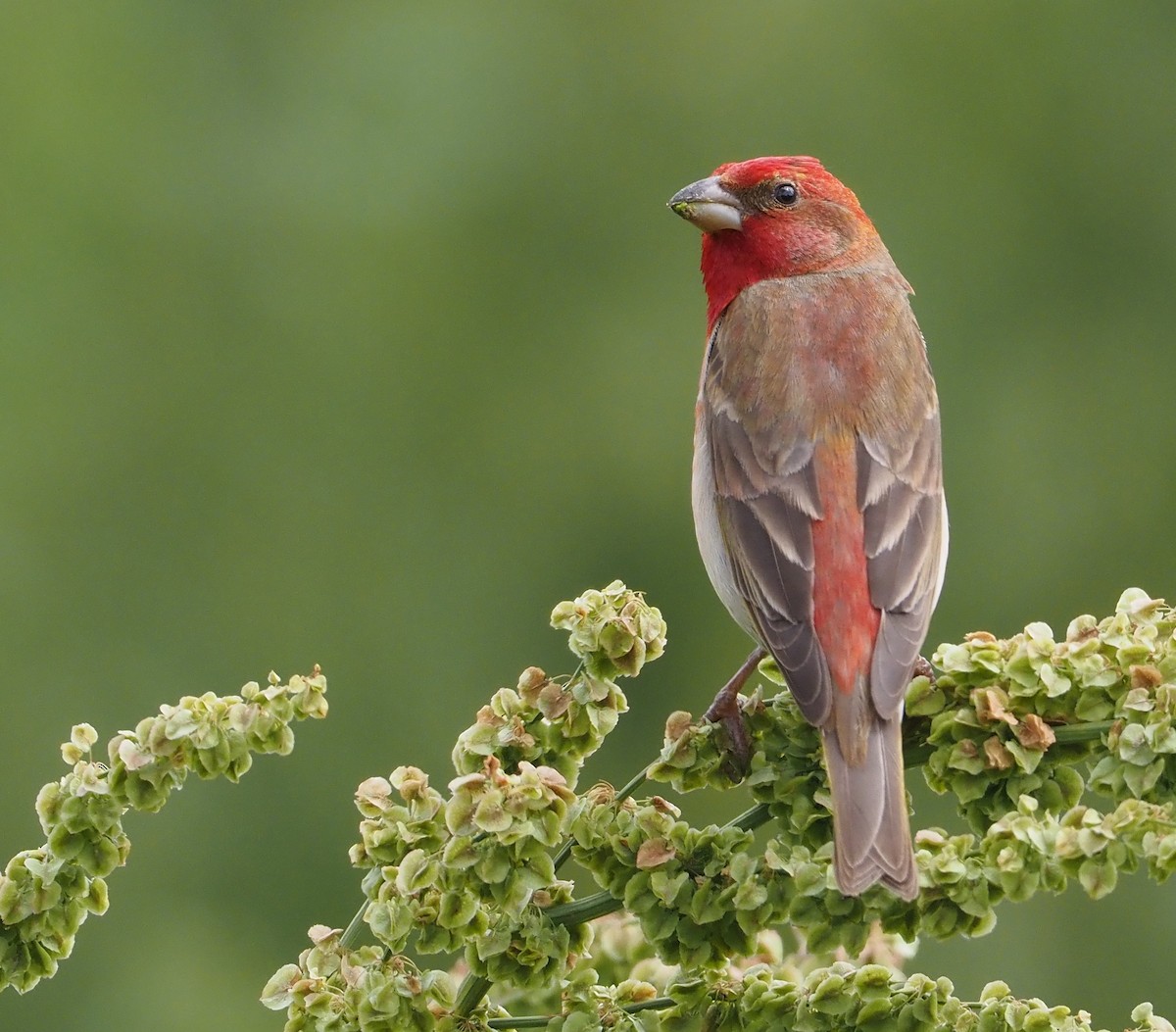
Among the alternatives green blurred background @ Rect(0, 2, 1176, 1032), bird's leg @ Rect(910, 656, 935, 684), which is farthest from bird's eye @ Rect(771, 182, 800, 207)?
green blurred background @ Rect(0, 2, 1176, 1032)

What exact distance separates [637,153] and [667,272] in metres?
0.87

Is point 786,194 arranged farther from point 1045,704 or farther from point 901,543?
point 1045,704

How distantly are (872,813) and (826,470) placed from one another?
163 cm

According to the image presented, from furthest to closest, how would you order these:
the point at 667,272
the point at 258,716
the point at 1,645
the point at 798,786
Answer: the point at 667,272 < the point at 1,645 < the point at 798,786 < the point at 258,716

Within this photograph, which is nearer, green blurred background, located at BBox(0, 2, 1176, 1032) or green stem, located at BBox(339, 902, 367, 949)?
green stem, located at BBox(339, 902, 367, 949)

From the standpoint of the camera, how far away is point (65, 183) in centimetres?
1164

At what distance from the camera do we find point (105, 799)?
278 centimetres

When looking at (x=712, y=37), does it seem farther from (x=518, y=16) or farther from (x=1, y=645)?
(x=1, y=645)

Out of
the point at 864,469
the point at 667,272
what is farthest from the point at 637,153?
the point at 864,469

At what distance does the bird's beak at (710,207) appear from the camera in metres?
5.90

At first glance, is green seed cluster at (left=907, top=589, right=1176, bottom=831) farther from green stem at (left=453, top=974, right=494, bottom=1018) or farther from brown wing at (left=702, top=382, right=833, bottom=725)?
green stem at (left=453, top=974, right=494, bottom=1018)

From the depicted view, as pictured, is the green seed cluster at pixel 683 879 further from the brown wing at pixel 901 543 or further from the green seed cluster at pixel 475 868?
the brown wing at pixel 901 543

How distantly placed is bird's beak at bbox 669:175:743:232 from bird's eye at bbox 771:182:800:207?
0.42 feet

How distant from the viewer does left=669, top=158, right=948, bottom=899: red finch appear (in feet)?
11.4
